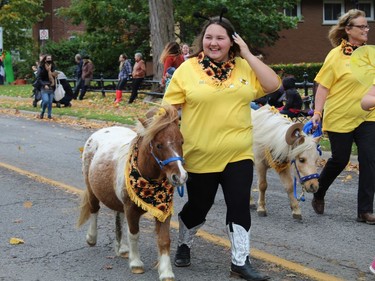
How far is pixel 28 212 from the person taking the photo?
7539 millimetres

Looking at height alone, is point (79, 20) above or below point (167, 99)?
above

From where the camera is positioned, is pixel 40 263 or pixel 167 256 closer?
pixel 167 256

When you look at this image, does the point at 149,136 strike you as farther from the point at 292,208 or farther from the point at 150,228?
the point at 292,208

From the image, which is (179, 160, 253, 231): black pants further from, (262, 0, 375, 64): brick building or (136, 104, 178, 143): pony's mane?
(262, 0, 375, 64): brick building

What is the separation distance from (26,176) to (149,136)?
18.1 ft

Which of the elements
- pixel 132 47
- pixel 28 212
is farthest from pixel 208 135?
pixel 132 47

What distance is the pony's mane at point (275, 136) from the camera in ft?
22.0

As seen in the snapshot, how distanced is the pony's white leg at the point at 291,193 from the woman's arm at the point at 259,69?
7.85 feet

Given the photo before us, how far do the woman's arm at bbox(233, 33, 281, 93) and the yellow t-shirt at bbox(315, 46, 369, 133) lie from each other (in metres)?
2.06

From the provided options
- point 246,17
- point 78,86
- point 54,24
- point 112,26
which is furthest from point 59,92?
point 54,24

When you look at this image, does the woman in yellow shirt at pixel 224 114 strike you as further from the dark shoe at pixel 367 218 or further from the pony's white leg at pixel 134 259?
the dark shoe at pixel 367 218

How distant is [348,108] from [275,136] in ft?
2.60

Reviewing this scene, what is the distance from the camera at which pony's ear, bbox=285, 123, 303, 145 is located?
6.59 meters

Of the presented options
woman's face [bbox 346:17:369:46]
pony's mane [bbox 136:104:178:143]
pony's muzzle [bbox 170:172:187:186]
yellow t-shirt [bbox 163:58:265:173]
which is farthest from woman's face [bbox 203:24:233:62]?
woman's face [bbox 346:17:369:46]
